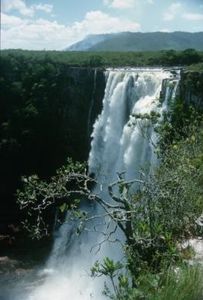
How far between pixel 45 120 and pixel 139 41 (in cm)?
9283

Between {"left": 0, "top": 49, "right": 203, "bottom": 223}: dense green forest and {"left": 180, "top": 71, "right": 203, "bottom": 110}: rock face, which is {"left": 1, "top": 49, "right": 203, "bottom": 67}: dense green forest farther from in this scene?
{"left": 180, "top": 71, "right": 203, "bottom": 110}: rock face

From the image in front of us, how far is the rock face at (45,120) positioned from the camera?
28953 millimetres

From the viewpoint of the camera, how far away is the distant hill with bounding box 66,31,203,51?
98.0m

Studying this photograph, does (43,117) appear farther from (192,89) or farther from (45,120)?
(192,89)

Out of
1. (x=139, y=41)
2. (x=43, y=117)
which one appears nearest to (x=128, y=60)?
(x=43, y=117)

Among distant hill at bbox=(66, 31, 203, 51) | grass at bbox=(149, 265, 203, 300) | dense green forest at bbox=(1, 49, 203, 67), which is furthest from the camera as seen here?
distant hill at bbox=(66, 31, 203, 51)

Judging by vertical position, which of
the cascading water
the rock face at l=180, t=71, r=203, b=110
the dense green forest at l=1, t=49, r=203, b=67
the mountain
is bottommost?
the cascading water

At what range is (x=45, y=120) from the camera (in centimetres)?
3044

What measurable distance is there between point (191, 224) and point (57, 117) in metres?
23.9

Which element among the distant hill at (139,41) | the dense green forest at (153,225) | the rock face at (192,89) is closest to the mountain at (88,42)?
the distant hill at (139,41)

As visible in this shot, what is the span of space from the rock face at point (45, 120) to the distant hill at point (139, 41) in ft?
206

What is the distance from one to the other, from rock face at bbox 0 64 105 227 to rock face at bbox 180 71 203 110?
7.53 metres

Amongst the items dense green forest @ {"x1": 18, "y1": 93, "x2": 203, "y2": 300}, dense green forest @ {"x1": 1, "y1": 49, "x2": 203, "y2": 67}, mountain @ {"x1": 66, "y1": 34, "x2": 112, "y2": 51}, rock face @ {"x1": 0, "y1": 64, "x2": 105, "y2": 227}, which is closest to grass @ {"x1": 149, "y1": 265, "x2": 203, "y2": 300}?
dense green forest @ {"x1": 18, "y1": 93, "x2": 203, "y2": 300}

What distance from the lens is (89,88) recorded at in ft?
95.1
